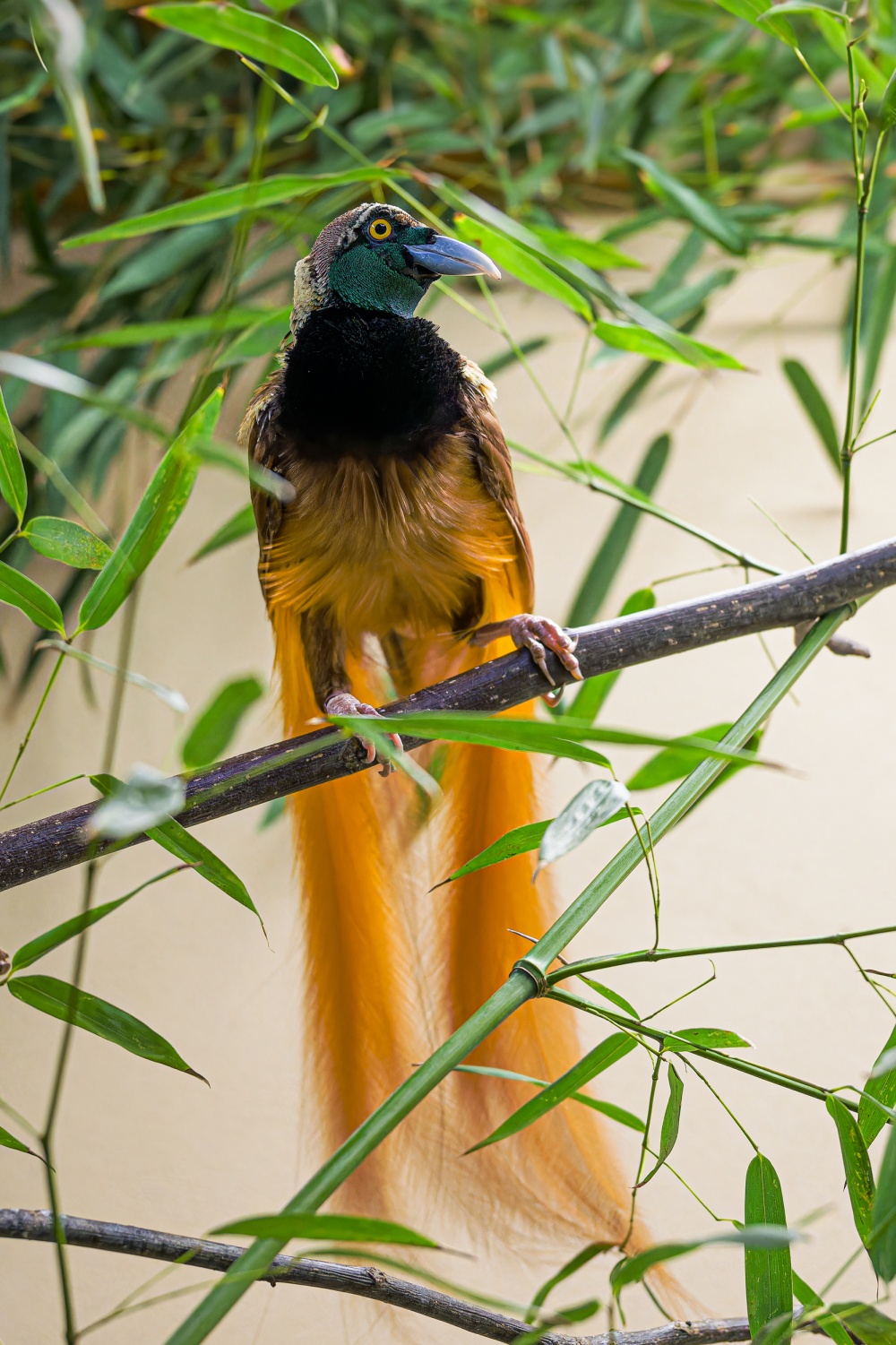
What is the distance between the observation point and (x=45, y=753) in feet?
3.11

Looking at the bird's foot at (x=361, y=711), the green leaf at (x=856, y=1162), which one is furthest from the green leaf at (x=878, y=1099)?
the bird's foot at (x=361, y=711)

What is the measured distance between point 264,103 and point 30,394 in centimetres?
82

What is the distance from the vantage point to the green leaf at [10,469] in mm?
367

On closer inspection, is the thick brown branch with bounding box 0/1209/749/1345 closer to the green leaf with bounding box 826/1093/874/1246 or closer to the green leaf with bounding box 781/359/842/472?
the green leaf with bounding box 826/1093/874/1246

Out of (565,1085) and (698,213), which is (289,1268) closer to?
(565,1085)

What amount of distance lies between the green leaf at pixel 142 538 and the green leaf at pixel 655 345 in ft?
0.66

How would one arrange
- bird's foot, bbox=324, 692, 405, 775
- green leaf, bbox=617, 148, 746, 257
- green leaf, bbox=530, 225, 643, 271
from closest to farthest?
1. bird's foot, bbox=324, 692, 405, 775
2. green leaf, bbox=530, 225, 643, 271
3. green leaf, bbox=617, 148, 746, 257

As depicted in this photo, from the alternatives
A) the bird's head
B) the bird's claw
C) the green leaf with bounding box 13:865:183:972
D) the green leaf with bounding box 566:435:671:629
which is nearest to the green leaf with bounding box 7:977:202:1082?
the green leaf with bounding box 13:865:183:972

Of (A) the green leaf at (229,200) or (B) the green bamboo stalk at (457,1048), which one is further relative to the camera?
(A) the green leaf at (229,200)

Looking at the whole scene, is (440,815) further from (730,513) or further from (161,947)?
(730,513)

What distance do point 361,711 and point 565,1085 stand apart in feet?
0.70

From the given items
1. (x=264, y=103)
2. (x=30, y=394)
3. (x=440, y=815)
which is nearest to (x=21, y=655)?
(x=30, y=394)

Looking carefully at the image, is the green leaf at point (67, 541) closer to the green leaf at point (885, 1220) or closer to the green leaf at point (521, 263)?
the green leaf at point (521, 263)

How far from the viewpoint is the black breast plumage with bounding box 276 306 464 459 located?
0.50 m
